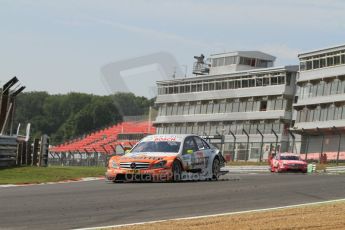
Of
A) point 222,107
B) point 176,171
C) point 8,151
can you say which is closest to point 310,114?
point 222,107

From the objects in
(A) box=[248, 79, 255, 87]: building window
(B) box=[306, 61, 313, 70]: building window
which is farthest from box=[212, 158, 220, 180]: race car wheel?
(A) box=[248, 79, 255, 87]: building window

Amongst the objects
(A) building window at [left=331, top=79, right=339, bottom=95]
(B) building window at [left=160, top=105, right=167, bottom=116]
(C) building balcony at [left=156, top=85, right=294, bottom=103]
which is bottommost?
(B) building window at [left=160, top=105, right=167, bottom=116]

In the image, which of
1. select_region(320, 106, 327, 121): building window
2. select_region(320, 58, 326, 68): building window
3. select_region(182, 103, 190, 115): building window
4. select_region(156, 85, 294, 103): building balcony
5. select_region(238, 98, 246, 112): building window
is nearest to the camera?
select_region(320, 106, 327, 121): building window

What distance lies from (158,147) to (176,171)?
1078 mm

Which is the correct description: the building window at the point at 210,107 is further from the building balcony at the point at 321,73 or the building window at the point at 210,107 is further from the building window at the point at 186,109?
the building balcony at the point at 321,73

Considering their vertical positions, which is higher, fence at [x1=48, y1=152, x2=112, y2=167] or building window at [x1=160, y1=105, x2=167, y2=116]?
building window at [x1=160, y1=105, x2=167, y2=116]

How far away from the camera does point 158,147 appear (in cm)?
1972

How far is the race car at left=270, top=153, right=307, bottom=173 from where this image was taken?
126ft

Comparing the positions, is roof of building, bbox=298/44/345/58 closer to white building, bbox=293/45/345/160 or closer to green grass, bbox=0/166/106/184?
white building, bbox=293/45/345/160

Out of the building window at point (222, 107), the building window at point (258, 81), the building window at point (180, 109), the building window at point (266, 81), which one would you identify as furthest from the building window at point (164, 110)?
the building window at point (266, 81)

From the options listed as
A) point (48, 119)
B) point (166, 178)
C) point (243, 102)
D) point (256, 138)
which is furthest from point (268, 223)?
point (48, 119)

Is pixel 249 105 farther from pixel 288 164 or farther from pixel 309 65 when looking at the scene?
pixel 288 164

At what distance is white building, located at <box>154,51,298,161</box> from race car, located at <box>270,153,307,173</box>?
2984cm

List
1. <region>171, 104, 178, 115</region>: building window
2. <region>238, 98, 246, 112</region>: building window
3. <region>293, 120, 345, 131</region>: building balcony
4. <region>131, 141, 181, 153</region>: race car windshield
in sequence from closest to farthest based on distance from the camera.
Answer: <region>131, 141, 181, 153</region>: race car windshield < <region>293, 120, 345, 131</region>: building balcony < <region>238, 98, 246, 112</region>: building window < <region>171, 104, 178, 115</region>: building window
